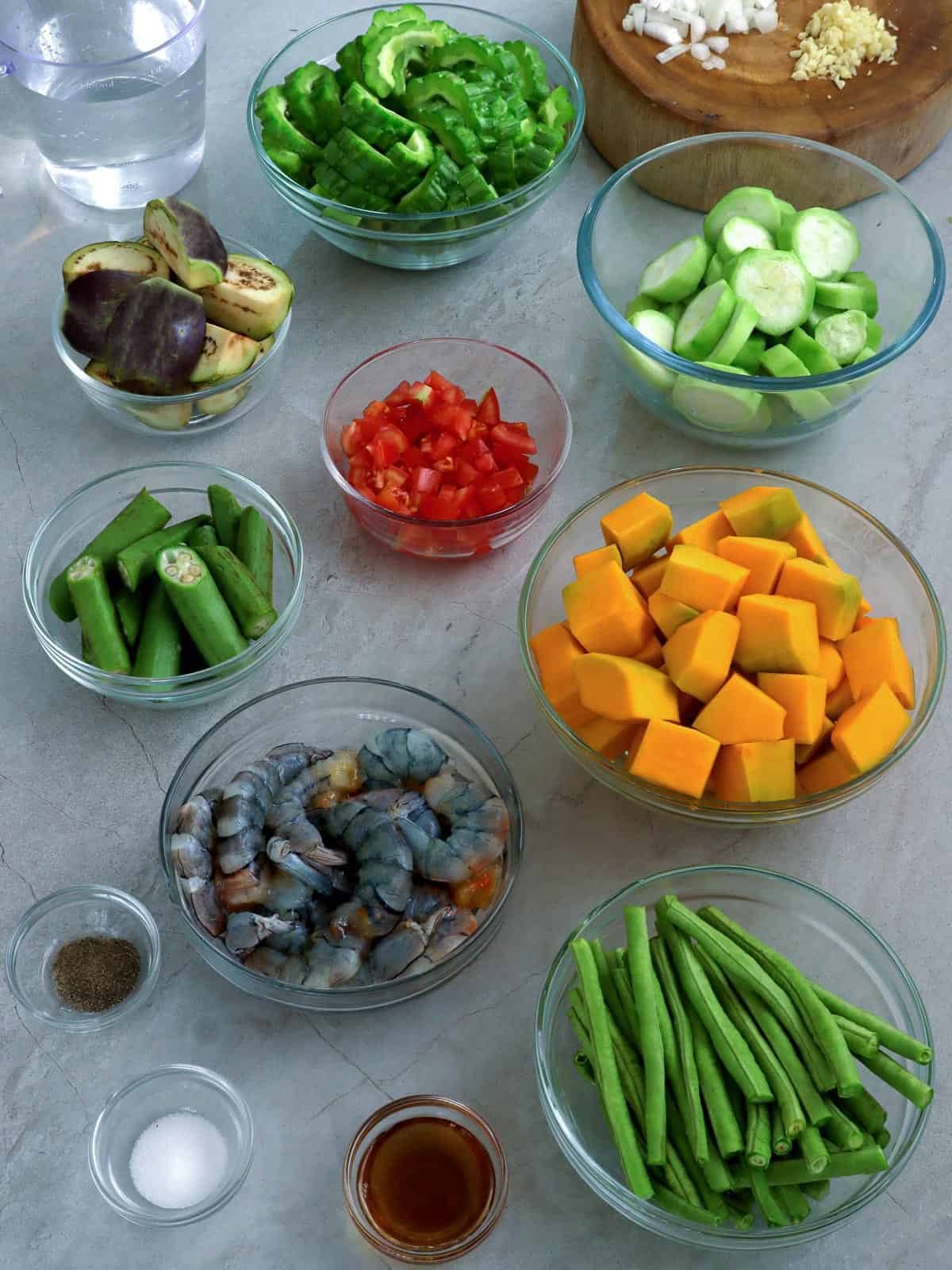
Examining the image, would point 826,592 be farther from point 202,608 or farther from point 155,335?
point 155,335

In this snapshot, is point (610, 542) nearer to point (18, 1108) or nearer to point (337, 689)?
point (337, 689)

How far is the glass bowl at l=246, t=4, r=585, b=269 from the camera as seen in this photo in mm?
2432

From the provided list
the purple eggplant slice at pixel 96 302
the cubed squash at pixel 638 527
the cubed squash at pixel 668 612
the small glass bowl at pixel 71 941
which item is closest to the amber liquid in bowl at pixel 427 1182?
the small glass bowl at pixel 71 941

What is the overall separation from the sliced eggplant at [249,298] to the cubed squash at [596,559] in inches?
31.0

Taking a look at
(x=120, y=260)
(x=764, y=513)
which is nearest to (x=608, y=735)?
(x=764, y=513)

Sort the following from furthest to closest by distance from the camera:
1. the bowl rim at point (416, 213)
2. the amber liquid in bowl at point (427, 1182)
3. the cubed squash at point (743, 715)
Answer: the bowl rim at point (416, 213)
the cubed squash at point (743, 715)
the amber liquid in bowl at point (427, 1182)

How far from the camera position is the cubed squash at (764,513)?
1.96 m

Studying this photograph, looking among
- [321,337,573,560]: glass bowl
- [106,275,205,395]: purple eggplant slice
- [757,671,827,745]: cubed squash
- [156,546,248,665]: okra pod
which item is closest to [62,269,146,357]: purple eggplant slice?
[106,275,205,395]: purple eggplant slice

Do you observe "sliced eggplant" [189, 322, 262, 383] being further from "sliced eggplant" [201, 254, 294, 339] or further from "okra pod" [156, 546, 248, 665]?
"okra pod" [156, 546, 248, 665]

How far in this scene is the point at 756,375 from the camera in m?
2.22

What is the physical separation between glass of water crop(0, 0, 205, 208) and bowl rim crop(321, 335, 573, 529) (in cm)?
64

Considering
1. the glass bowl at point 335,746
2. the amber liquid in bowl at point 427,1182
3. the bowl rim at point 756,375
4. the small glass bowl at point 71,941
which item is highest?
the bowl rim at point 756,375

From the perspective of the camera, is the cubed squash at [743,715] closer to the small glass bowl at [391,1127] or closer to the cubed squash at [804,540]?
the cubed squash at [804,540]

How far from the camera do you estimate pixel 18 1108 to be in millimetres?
1826
